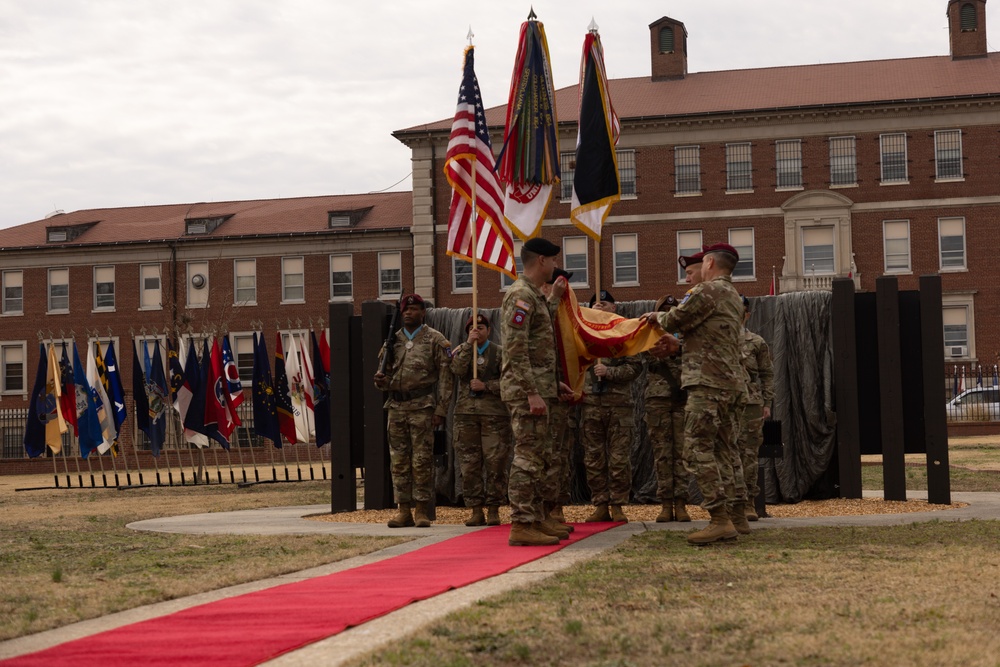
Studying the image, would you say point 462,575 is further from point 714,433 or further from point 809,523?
point 809,523

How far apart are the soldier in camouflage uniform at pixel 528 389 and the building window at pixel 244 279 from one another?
46.8m

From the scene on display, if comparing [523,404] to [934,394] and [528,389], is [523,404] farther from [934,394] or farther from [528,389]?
[934,394]

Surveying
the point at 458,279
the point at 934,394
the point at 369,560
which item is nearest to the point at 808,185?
the point at 458,279

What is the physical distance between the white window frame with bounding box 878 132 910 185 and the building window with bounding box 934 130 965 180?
1102 millimetres

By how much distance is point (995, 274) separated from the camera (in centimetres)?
4841

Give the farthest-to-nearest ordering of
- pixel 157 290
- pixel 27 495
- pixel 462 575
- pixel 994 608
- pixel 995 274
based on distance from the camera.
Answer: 1. pixel 157 290
2. pixel 995 274
3. pixel 27 495
4. pixel 462 575
5. pixel 994 608

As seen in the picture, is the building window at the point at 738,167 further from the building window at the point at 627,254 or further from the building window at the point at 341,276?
the building window at the point at 341,276

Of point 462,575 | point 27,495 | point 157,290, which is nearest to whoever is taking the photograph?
point 462,575

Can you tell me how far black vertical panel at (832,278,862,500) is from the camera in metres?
13.6

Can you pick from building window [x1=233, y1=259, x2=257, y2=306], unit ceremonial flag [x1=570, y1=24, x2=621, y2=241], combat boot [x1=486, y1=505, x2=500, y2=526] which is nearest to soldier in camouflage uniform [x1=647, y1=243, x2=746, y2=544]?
combat boot [x1=486, y1=505, x2=500, y2=526]

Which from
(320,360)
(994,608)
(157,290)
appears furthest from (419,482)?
(157,290)

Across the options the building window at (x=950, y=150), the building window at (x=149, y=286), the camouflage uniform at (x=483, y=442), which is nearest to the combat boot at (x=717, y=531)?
the camouflage uniform at (x=483, y=442)

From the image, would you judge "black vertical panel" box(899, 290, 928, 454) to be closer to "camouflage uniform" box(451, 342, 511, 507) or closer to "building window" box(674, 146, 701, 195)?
"camouflage uniform" box(451, 342, 511, 507)

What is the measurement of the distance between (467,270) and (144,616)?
148 ft
